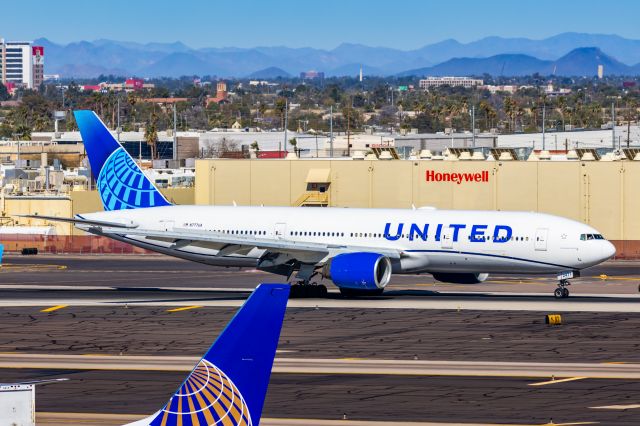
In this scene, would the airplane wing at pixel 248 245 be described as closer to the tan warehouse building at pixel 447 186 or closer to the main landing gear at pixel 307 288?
the main landing gear at pixel 307 288

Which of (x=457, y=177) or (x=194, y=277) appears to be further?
(x=457, y=177)

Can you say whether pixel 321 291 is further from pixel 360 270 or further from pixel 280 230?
pixel 280 230

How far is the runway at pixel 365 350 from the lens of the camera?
31.0m

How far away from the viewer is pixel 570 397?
32500 mm

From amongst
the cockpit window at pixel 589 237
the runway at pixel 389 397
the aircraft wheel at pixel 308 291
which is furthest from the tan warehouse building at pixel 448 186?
Answer: the runway at pixel 389 397

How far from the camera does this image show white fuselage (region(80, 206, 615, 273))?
5525 centimetres

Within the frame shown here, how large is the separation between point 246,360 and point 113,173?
46755mm

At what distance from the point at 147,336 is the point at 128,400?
1324 centimetres

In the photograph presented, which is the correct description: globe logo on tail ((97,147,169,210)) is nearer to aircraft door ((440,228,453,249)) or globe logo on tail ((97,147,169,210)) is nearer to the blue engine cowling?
the blue engine cowling

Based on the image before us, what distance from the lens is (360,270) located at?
54.2 metres

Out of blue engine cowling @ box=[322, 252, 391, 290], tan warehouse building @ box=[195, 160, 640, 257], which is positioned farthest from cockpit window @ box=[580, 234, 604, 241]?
tan warehouse building @ box=[195, 160, 640, 257]

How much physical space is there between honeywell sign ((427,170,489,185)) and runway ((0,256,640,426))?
23329mm

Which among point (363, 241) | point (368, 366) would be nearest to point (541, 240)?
point (363, 241)

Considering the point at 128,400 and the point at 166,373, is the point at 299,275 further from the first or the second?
the point at 128,400
